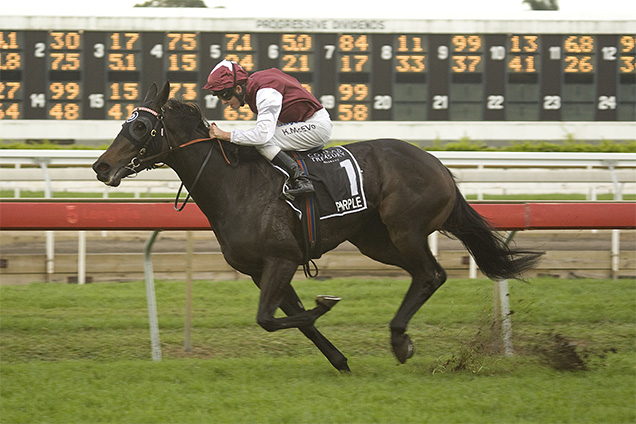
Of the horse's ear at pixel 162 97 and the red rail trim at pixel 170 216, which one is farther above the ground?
the horse's ear at pixel 162 97

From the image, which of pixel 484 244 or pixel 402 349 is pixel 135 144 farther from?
pixel 484 244

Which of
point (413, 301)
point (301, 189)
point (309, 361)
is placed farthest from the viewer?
point (309, 361)

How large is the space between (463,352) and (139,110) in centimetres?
200

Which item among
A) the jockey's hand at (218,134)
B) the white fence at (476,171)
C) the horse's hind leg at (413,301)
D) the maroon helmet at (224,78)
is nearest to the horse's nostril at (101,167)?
the jockey's hand at (218,134)

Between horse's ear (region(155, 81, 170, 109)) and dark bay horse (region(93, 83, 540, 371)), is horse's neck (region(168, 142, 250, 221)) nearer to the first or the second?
dark bay horse (region(93, 83, 540, 371))

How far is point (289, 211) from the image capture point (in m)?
3.86

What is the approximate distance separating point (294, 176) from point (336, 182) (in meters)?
0.23

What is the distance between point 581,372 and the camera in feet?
12.9

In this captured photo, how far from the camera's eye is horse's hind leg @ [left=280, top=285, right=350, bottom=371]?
391 centimetres

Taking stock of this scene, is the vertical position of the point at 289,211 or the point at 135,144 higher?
the point at 135,144

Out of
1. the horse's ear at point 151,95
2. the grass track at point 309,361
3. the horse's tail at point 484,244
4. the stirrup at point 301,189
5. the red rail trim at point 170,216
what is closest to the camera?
the grass track at point 309,361

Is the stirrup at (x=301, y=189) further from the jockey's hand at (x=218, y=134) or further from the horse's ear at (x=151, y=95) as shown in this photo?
the horse's ear at (x=151, y=95)

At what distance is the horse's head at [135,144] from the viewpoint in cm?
370

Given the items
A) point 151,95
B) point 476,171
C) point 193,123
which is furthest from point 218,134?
point 476,171
